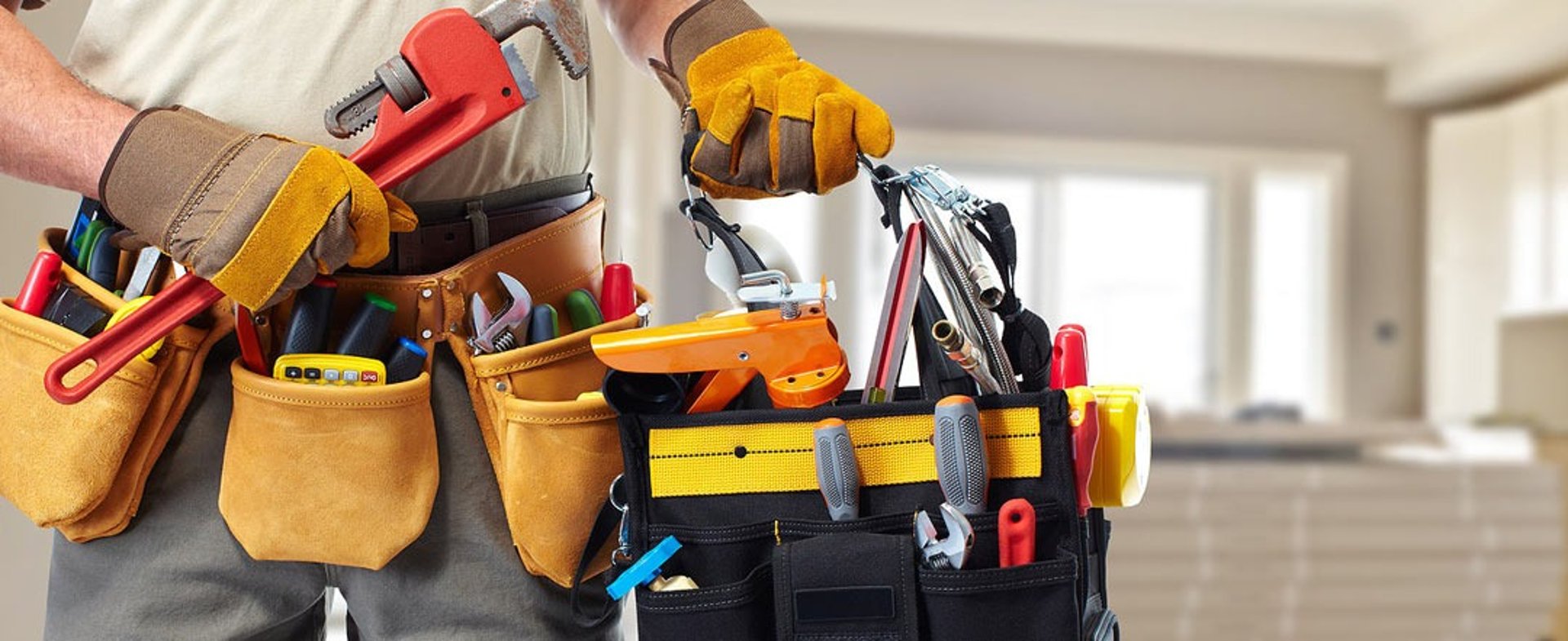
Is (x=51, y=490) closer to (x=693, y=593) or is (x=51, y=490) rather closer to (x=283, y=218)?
(x=283, y=218)

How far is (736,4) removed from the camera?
2.83ft

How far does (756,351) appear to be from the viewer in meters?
0.73

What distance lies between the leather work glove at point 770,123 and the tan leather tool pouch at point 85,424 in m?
0.31

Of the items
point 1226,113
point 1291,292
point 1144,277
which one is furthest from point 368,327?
point 1291,292

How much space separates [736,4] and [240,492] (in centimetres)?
43

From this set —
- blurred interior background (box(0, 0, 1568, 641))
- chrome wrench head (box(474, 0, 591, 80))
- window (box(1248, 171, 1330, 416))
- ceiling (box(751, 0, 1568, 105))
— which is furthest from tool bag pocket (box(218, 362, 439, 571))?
window (box(1248, 171, 1330, 416))

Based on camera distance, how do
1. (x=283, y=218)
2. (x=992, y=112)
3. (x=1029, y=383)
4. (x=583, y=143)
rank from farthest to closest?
(x=992, y=112) → (x=583, y=143) → (x=1029, y=383) → (x=283, y=218)

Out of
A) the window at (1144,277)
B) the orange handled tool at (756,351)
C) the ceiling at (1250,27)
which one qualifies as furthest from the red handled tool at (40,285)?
the window at (1144,277)

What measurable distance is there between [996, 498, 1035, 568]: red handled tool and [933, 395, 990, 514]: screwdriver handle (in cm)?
2

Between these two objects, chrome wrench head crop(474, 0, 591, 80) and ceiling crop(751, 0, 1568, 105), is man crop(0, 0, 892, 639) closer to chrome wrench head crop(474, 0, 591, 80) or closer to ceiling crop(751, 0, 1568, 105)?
chrome wrench head crop(474, 0, 591, 80)

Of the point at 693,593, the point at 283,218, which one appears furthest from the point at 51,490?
the point at 693,593

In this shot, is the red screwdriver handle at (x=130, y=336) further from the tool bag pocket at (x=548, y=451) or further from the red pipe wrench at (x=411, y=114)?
the tool bag pocket at (x=548, y=451)

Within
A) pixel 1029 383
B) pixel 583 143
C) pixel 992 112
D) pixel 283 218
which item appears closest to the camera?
pixel 283 218

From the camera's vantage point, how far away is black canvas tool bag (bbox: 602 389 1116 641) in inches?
27.6
